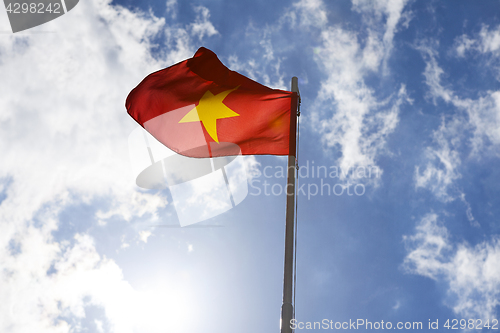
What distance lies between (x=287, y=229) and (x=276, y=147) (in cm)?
344

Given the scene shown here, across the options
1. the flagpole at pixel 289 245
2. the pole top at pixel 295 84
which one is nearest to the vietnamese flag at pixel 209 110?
the pole top at pixel 295 84

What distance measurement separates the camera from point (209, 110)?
12.1m

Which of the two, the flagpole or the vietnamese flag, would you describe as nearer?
the flagpole

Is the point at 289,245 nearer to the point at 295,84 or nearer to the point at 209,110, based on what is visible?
the point at 295,84

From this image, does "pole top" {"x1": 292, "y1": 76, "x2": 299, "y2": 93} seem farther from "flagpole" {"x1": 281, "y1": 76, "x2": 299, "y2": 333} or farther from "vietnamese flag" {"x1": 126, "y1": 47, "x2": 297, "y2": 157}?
"flagpole" {"x1": 281, "y1": 76, "x2": 299, "y2": 333}

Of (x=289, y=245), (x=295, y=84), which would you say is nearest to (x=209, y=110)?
(x=295, y=84)

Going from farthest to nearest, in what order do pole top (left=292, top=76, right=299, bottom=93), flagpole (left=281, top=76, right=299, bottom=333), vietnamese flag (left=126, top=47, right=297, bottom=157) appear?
vietnamese flag (left=126, top=47, right=297, bottom=157), pole top (left=292, top=76, right=299, bottom=93), flagpole (left=281, top=76, right=299, bottom=333)

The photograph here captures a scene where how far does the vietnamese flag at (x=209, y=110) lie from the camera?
10977 millimetres

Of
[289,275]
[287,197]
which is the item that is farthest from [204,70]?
[289,275]

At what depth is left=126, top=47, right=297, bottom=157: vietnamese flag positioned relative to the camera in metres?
11.0

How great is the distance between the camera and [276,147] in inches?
424

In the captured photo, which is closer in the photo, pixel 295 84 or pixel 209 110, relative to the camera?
pixel 295 84

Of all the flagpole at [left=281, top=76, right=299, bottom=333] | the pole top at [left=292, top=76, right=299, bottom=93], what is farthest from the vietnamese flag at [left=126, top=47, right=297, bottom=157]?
the flagpole at [left=281, top=76, right=299, bottom=333]

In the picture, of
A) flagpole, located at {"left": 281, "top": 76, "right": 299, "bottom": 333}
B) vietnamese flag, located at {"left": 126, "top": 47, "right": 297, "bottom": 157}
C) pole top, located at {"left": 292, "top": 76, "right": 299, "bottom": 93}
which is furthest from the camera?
vietnamese flag, located at {"left": 126, "top": 47, "right": 297, "bottom": 157}
